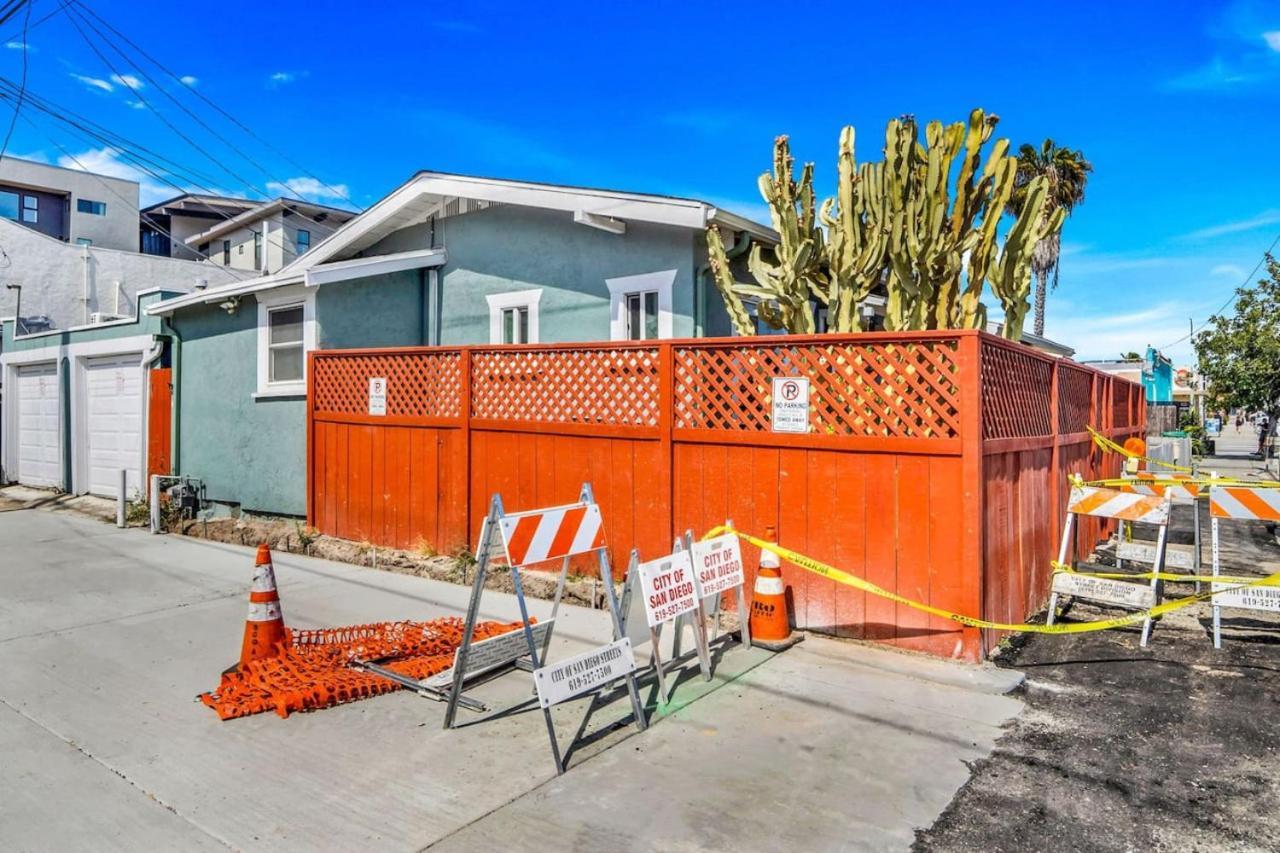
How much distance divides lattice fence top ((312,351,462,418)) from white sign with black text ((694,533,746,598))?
3.68 metres

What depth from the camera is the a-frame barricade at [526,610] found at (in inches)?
141

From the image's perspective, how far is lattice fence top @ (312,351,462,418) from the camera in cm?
798

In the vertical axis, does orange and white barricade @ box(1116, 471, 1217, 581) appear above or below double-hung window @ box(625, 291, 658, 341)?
below

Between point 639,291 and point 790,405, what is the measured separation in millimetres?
3760

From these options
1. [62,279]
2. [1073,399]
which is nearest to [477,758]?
[1073,399]

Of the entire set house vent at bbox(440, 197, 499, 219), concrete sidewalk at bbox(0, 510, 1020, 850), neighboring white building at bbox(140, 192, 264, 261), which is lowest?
concrete sidewalk at bbox(0, 510, 1020, 850)

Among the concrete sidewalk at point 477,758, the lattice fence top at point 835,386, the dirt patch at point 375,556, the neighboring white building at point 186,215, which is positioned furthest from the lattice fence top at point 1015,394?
the neighboring white building at point 186,215

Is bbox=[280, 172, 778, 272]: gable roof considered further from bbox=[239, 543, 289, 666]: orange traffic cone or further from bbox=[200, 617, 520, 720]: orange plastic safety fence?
bbox=[239, 543, 289, 666]: orange traffic cone

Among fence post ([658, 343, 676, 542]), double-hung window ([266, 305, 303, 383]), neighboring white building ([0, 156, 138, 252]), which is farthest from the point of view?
neighboring white building ([0, 156, 138, 252])

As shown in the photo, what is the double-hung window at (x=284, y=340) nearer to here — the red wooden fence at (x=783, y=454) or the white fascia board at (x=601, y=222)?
the red wooden fence at (x=783, y=454)

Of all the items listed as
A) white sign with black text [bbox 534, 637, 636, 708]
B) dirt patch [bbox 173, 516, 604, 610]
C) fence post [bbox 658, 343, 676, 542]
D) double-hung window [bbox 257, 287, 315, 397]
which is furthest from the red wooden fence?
white sign with black text [bbox 534, 637, 636, 708]

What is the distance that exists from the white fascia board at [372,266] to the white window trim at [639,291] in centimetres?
277

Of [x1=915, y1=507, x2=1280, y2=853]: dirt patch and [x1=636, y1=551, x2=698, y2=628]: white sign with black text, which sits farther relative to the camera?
[x1=636, y1=551, x2=698, y2=628]: white sign with black text

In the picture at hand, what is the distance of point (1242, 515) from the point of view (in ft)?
18.4
